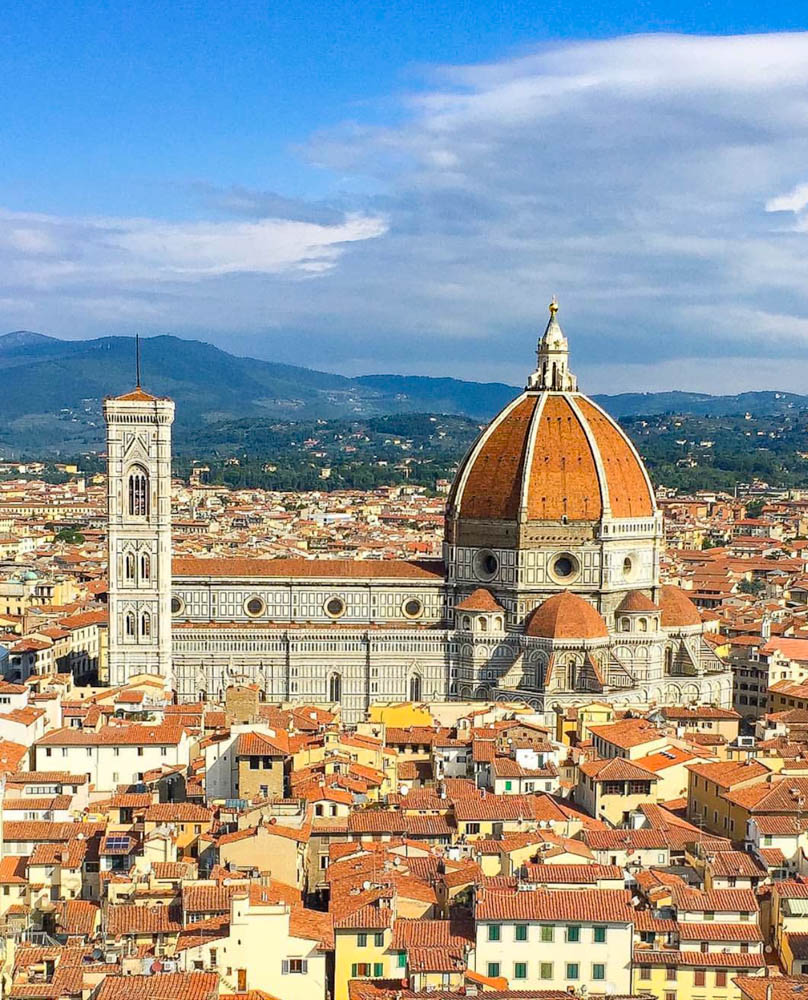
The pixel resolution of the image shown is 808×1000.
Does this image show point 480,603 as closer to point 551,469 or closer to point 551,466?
point 551,469

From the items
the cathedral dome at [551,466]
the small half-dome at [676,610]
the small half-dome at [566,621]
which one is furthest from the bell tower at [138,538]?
the small half-dome at [676,610]

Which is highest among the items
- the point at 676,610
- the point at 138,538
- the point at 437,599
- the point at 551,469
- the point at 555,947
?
the point at 551,469

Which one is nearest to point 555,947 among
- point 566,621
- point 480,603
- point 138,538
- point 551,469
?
point 566,621

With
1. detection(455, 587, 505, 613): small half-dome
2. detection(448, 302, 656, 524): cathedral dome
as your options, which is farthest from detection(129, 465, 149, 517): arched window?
detection(455, 587, 505, 613): small half-dome

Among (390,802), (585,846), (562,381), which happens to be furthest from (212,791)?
(562,381)

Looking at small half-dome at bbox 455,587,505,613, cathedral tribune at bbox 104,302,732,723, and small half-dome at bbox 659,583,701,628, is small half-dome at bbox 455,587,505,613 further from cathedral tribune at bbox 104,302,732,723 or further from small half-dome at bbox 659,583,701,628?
small half-dome at bbox 659,583,701,628

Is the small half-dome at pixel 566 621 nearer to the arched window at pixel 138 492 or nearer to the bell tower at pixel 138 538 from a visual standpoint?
the bell tower at pixel 138 538
